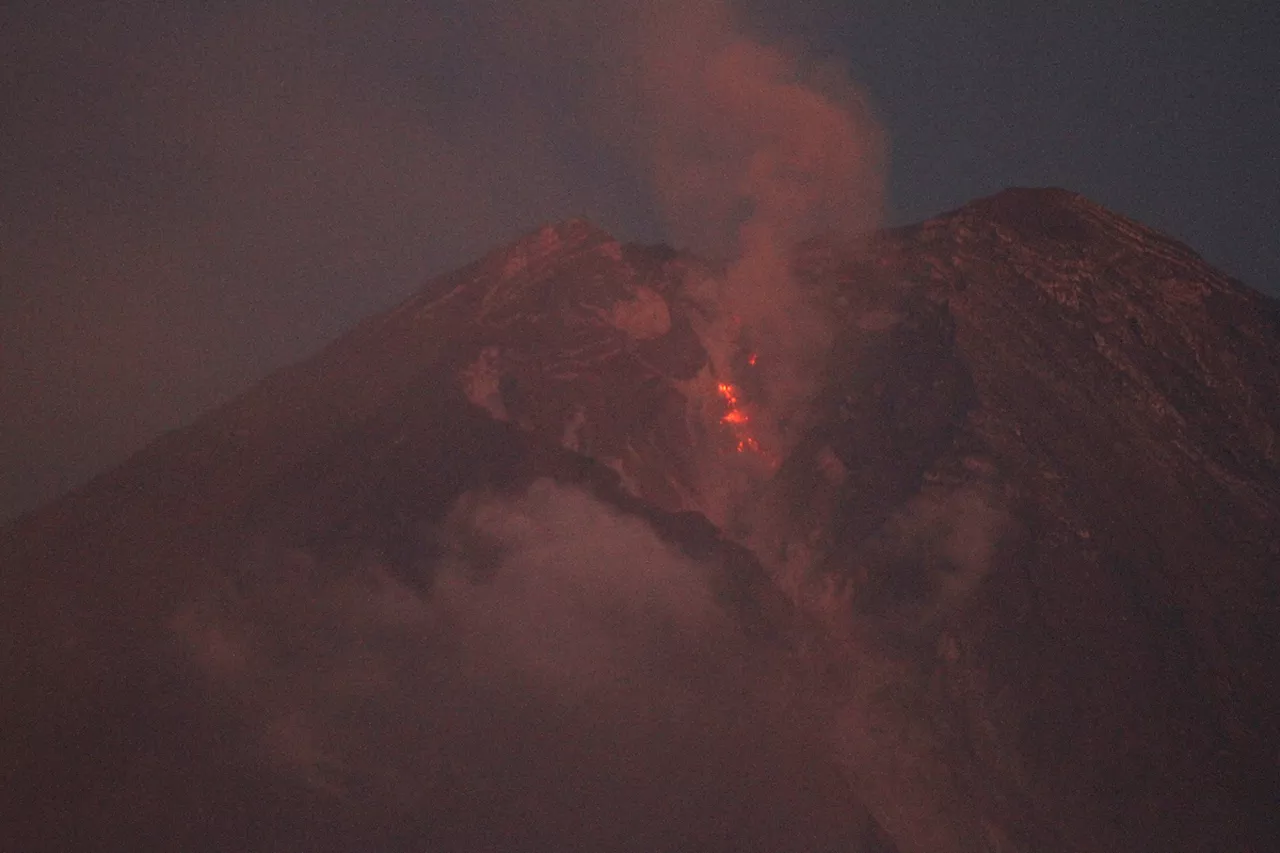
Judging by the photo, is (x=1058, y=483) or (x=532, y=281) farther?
(x=532, y=281)

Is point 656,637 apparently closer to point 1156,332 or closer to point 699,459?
point 699,459

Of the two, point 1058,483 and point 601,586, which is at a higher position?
point 1058,483

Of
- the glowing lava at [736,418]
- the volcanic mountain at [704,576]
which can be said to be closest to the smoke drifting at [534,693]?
the volcanic mountain at [704,576]

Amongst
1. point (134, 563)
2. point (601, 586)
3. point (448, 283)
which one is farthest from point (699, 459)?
point (134, 563)

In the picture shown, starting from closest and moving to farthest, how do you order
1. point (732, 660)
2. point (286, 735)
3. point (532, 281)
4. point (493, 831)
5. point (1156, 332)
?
point (493, 831) < point (286, 735) < point (732, 660) < point (1156, 332) < point (532, 281)

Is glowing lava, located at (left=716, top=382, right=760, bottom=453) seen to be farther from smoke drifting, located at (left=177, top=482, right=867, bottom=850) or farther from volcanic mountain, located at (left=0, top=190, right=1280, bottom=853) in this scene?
smoke drifting, located at (left=177, top=482, right=867, bottom=850)

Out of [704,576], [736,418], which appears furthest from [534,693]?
[736,418]

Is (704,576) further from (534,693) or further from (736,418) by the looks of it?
(736,418)
